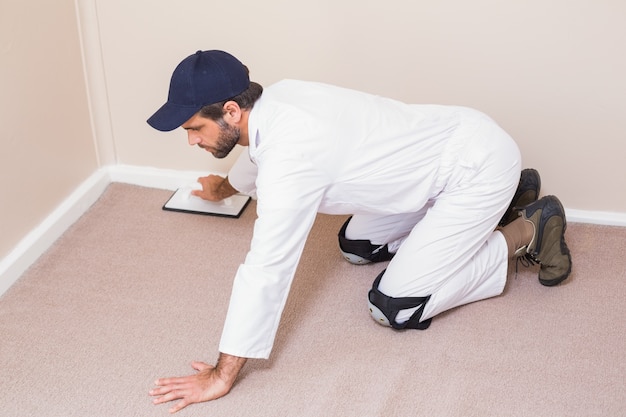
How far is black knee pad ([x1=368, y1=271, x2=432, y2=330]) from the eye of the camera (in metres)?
1.94

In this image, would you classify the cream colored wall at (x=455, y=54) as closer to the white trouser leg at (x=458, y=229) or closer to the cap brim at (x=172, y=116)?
the white trouser leg at (x=458, y=229)

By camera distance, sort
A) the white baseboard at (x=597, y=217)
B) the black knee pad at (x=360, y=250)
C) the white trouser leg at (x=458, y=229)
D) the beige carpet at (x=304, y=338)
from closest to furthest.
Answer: the beige carpet at (x=304, y=338), the white trouser leg at (x=458, y=229), the black knee pad at (x=360, y=250), the white baseboard at (x=597, y=217)

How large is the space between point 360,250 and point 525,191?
52cm

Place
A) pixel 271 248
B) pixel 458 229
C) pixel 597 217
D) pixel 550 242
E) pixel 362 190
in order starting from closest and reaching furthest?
pixel 271 248 → pixel 362 190 → pixel 458 229 → pixel 550 242 → pixel 597 217

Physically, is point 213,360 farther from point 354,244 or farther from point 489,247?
point 489,247

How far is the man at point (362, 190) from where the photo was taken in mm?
1667

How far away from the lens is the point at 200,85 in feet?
5.45

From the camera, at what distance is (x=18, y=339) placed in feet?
6.30

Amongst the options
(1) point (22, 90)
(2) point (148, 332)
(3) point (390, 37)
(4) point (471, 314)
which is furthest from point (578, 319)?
(1) point (22, 90)

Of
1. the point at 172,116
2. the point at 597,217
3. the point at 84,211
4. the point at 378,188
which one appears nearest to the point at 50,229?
the point at 84,211

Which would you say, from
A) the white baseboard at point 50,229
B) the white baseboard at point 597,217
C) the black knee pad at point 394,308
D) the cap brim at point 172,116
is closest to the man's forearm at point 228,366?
the black knee pad at point 394,308

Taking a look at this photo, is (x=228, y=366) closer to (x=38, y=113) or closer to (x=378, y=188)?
(x=378, y=188)

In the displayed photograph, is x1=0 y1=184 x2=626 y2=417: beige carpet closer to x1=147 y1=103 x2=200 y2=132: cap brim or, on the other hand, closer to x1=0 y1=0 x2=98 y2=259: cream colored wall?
x1=0 y1=0 x2=98 y2=259: cream colored wall

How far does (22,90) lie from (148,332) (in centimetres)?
78
